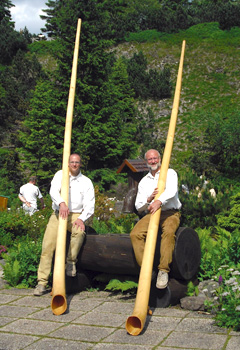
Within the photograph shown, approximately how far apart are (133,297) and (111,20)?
3918cm

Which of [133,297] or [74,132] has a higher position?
[74,132]

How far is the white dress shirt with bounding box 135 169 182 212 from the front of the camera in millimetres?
4965

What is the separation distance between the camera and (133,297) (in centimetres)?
540

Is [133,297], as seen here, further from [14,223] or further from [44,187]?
[44,187]

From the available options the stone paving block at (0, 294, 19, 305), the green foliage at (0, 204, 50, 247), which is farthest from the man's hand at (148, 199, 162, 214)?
the green foliage at (0, 204, 50, 247)

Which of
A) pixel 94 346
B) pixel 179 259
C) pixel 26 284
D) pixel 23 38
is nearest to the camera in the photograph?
pixel 94 346

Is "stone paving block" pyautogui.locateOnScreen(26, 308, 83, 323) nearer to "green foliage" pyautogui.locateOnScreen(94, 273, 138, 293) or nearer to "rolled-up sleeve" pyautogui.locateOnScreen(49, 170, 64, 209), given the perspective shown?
"green foliage" pyautogui.locateOnScreen(94, 273, 138, 293)

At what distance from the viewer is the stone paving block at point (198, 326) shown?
3.98 metres

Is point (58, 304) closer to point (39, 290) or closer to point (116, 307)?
point (116, 307)

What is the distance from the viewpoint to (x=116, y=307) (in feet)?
16.2

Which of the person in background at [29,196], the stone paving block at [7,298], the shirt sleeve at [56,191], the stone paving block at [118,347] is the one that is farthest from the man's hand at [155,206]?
the person in background at [29,196]

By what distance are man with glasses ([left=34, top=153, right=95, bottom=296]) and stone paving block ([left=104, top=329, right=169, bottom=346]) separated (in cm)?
166

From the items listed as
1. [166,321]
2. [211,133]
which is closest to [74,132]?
[211,133]

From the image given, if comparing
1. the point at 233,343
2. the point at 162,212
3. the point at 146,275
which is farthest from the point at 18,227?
the point at 233,343
